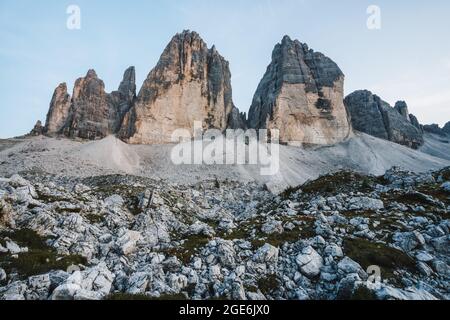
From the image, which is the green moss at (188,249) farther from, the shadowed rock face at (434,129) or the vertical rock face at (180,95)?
the shadowed rock face at (434,129)

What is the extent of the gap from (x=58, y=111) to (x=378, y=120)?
139 meters

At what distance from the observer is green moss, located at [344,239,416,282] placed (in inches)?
586

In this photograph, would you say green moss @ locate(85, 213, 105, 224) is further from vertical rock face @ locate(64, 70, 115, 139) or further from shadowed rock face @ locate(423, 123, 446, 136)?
shadowed rock face @ locate(423, 123, 446, 136)

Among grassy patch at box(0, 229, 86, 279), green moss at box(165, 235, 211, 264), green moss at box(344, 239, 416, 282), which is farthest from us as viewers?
green moss at box(165, 235, 211, 264)

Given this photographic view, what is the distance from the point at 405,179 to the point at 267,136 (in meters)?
76.3

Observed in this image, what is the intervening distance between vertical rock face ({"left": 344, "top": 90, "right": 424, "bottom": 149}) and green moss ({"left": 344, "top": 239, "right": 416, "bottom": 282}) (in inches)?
5115

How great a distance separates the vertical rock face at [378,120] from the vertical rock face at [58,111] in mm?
121654

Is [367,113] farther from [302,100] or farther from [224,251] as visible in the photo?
[224,251]

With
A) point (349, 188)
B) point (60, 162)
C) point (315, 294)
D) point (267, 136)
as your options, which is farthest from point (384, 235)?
point (267, 136)

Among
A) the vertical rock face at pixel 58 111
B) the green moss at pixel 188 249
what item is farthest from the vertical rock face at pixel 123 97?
the green moss at pixel 188 249

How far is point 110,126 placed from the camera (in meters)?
115

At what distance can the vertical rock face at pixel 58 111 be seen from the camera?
392 feet

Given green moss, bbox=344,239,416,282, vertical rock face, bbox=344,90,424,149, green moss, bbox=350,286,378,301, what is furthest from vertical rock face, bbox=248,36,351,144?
green moss, bbox=350,286,378,301

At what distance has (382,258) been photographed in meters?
15.5
